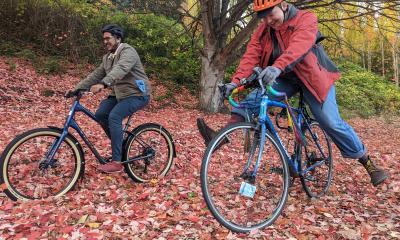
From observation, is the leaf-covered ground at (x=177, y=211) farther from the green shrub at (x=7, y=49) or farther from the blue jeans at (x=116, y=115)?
the green shrub at (x=7, y=49)

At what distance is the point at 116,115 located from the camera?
4.72 meters

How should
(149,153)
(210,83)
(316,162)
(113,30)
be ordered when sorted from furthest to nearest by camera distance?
(210,83), (149,153), (113,30), (316,162)

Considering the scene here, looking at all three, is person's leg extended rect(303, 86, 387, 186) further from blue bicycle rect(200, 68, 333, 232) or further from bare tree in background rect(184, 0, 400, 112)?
bare tree in background rect(184, 0, 400, 112)

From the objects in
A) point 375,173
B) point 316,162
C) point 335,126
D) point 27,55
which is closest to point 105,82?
point 335,126

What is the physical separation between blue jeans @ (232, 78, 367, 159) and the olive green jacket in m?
1.49

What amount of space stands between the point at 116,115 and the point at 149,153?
83cm

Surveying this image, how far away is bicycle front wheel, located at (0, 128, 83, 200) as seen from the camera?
4031 millimetres

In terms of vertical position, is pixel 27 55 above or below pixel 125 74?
above

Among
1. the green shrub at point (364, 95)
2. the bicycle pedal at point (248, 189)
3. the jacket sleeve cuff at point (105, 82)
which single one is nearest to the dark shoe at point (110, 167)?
the jacket sleeve cuff at point (105, 82)

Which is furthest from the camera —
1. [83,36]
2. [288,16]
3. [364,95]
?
[364,95]

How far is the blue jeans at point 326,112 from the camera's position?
3.92 metres

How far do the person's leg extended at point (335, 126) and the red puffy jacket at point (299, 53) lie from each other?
14 centimetres

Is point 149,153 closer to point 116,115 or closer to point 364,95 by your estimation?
point 116,115

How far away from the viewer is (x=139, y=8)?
1318 centimetres
